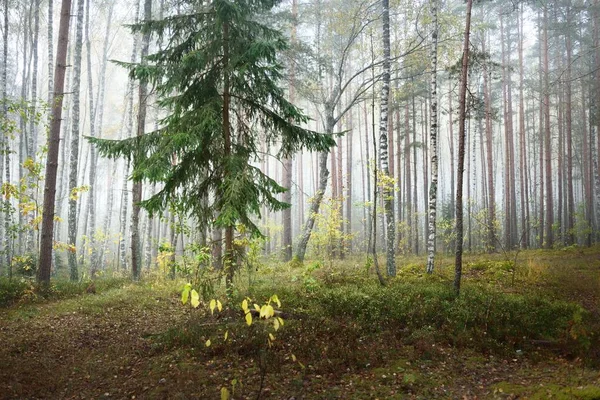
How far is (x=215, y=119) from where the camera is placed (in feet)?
24.4

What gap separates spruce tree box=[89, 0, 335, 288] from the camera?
7.39 meters

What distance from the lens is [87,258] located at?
2509 cm

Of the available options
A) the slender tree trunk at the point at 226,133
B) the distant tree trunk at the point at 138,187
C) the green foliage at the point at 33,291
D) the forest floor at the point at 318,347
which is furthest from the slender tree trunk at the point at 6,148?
the slender tree trunk at the point at 226,133

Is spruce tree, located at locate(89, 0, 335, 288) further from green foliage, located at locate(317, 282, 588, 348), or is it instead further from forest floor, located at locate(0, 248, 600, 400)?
green foliage, located at locate(317, 282, 588, 348)

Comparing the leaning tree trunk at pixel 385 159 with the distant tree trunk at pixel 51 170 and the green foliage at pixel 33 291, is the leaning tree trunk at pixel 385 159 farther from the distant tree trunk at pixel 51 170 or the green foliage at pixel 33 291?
the distant tree trunk at pixel 51 170

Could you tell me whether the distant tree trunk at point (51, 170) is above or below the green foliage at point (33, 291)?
above

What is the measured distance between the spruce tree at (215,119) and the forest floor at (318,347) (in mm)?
1892

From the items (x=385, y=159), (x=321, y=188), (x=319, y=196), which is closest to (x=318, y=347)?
(x=385, y=159)

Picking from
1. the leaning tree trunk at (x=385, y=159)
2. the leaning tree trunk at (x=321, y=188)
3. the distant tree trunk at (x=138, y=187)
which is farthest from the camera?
the leaning tree trunk at (x=321, y=188)

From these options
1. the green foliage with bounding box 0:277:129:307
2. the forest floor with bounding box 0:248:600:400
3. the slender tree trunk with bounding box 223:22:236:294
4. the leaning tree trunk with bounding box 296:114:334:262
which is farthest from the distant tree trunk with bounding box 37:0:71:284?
the leaning tree trunk with bounding box 296:114:334:262

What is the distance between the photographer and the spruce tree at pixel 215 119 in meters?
7.39

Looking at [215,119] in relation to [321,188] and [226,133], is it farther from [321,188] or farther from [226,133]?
[321,188]

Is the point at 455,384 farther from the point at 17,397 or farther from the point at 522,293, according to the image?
the point at 17,397

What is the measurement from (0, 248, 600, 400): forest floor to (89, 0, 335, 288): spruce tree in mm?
1892
